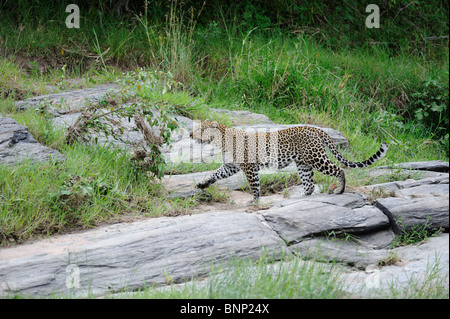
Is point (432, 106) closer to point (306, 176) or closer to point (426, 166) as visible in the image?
point (426, 166)

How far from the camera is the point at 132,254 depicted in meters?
4.75

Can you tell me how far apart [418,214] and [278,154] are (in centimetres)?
173

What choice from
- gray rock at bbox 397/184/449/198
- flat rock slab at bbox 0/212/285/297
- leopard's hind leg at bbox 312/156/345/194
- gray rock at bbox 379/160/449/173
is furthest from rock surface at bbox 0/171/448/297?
gray rock at bbox 379/160/449/173

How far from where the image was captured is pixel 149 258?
15.6ft

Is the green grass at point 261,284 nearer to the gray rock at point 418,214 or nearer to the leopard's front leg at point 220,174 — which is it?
the gray rock at point 418,214

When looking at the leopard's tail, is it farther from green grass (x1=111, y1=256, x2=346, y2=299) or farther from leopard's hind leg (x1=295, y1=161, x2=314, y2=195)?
green grass (x1=111, y1=256, x2=346, y2=299)

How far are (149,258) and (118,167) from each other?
5.80 feet

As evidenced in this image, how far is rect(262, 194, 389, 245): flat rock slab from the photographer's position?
528 centimetres

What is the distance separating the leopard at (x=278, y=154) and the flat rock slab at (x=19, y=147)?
1.86m

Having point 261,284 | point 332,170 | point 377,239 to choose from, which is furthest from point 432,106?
point 261,284

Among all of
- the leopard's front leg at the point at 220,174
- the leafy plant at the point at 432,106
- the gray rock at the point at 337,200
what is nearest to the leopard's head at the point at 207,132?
the leopard's front leg at the point at 220,174

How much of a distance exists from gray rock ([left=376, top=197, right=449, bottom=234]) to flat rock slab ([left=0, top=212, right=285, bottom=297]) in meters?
1.32

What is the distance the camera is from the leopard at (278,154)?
19.7ft
